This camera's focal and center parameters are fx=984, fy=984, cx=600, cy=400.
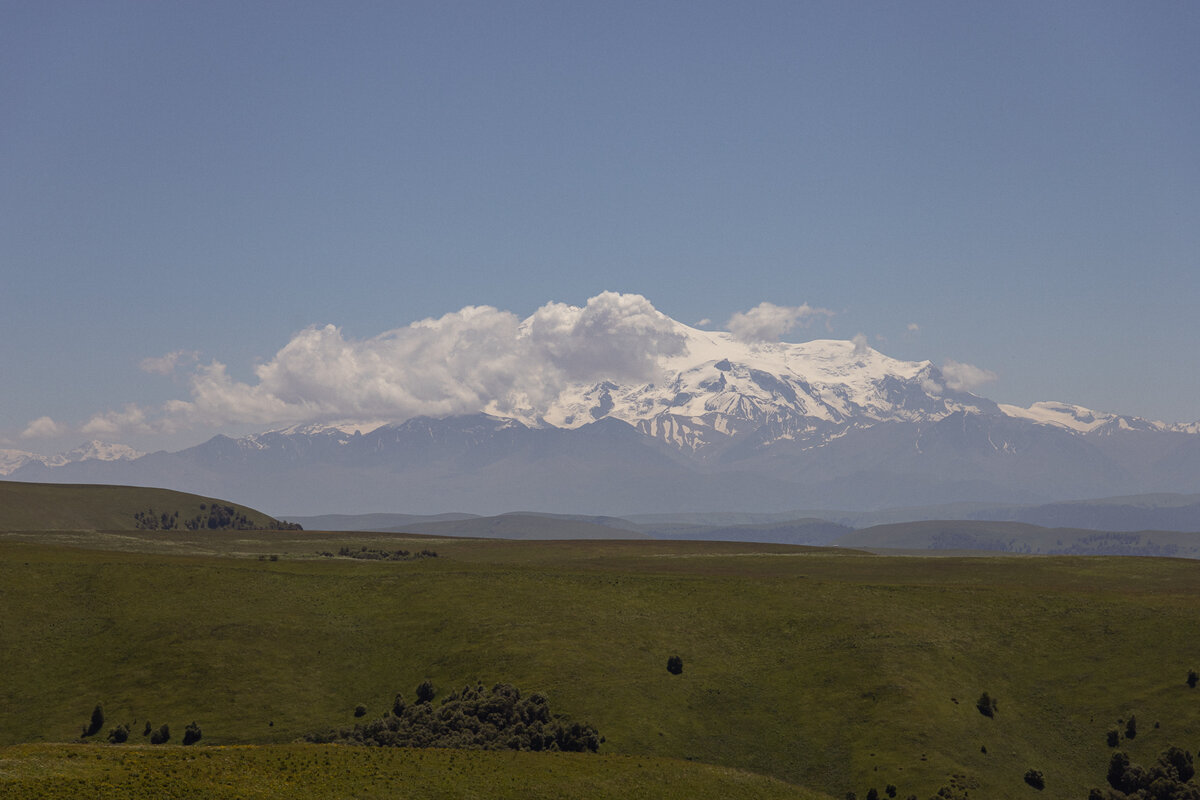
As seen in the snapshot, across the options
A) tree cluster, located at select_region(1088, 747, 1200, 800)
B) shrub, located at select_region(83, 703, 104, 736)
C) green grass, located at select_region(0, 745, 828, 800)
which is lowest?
tree cluster, located at select_region(1088, 747, 1200, 800)

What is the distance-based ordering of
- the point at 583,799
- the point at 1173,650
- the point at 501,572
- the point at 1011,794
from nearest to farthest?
the point at 583,799 < the point at 1011,794 < the point at 1173,650 < the point at 501,572

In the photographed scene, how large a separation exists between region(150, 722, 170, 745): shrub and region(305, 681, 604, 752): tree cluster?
13.3 m

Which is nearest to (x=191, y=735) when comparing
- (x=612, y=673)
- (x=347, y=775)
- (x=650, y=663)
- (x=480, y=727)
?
(x=480, y=727)

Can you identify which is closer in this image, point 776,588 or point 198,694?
point 198,694

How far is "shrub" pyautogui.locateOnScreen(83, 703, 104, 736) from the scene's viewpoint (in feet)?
313

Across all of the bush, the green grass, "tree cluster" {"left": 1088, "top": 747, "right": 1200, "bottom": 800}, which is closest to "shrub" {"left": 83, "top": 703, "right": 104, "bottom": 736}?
the bush

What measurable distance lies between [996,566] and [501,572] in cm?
8924

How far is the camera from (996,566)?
175m

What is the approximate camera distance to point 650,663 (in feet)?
367

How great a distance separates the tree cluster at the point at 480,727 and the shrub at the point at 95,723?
20.6m

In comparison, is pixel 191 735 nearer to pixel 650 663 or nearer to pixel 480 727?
pixel 480 727

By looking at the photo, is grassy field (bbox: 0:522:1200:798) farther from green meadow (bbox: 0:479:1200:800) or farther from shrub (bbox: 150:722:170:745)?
shrub (bbox: 150:722:170:745)

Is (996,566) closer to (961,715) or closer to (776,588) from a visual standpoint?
(776,588)

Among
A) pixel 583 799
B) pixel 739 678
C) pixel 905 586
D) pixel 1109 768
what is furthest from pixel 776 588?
pixel 583 799
